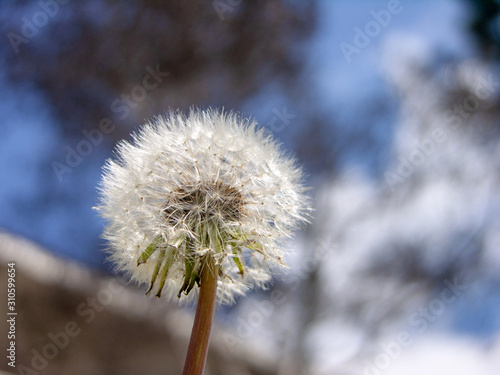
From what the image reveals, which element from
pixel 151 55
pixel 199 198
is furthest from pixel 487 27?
pixel 199 198

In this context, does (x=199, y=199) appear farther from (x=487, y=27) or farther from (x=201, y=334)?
(x=487, y=27)

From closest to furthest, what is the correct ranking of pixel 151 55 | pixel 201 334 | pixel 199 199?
pixel 201 334
pixel 199 199
pixel 151 55

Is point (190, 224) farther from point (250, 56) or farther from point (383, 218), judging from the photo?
point (250, 56)

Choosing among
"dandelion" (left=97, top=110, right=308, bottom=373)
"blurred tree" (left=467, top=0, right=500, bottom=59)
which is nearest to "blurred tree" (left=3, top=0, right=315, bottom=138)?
"blurred tree" (left=467, top=0, right=500, bottom=59)

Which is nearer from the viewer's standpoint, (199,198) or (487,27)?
(199,198)

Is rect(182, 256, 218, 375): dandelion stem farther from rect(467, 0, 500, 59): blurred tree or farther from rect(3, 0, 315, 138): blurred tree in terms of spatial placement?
rect(467, 0, 500, 59): blurred tree

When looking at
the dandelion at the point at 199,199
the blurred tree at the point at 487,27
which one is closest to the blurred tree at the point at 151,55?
the blurred tree at the point at 487,27

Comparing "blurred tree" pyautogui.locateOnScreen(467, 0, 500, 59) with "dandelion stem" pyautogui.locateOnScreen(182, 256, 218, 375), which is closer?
"dandelion stem" pyautogui.locateOnScreen(182, 256, 218, 375)

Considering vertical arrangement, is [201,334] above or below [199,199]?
below
